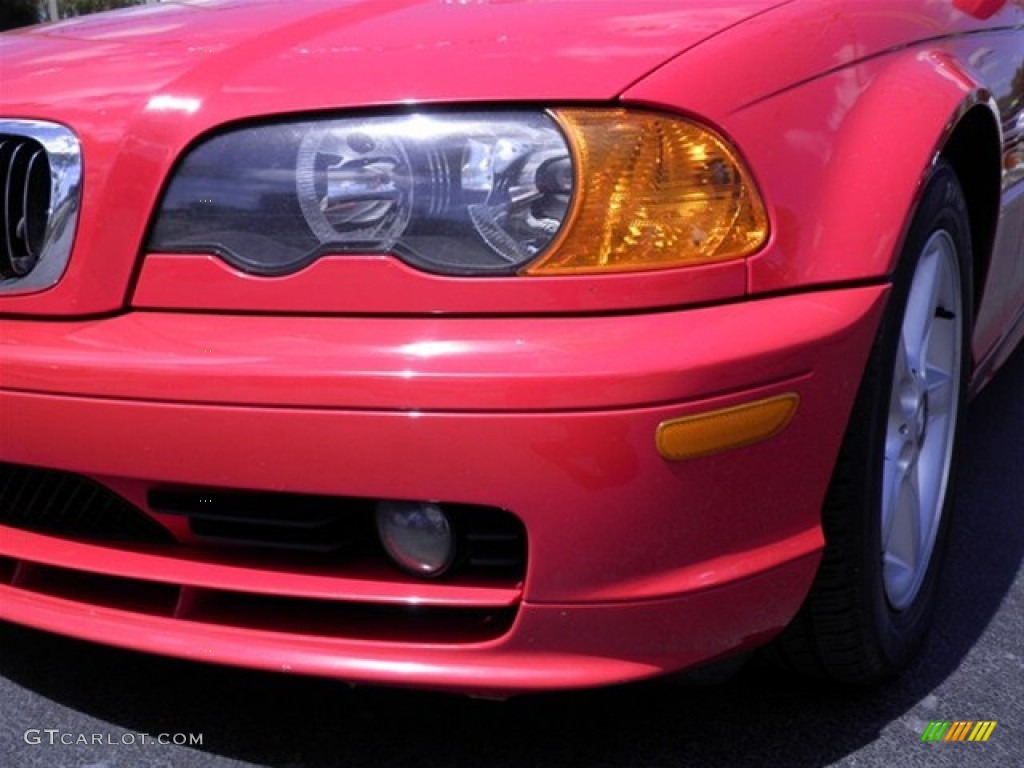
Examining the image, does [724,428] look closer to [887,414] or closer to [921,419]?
[887,414]

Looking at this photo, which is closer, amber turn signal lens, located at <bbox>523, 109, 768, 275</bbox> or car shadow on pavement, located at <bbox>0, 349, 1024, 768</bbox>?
amber turn signal lens, located at <bbox>523, 109, 768, 275</bbox>

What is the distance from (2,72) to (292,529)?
968 mm

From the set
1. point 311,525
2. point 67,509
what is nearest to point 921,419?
point 311,525

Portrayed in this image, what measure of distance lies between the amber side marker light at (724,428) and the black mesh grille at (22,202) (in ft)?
3.25

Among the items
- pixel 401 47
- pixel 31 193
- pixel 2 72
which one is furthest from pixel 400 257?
pixel 2 72

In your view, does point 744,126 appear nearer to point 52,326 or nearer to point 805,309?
point 805,309

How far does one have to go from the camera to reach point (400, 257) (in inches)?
66.1

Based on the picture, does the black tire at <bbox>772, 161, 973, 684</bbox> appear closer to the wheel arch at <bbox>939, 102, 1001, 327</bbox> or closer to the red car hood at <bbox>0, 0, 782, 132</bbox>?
the wheel arch at <bbox>939, 102, 1001, 327</bbox>

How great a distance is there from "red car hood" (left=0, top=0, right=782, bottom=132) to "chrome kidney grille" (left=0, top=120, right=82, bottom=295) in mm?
41

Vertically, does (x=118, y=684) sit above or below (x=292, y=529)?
below

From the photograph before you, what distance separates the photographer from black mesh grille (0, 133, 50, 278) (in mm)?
1894

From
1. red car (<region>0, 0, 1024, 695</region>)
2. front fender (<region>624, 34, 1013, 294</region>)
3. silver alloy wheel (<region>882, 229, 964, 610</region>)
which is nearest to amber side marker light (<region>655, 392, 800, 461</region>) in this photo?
red car (<region>0, 0, 1024, 695</region>)

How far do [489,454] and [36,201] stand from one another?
0.84 metres

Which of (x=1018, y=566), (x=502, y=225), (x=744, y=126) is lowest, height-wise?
(x=1018, y=566)
